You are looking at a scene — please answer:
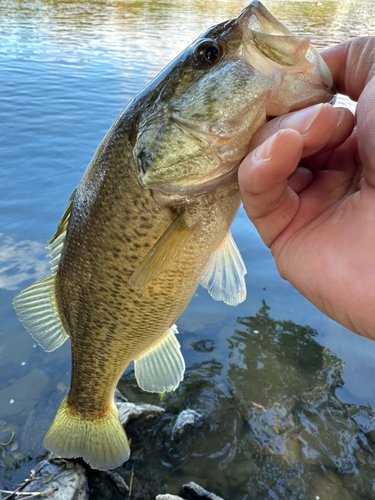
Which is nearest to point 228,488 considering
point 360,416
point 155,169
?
point 360,416

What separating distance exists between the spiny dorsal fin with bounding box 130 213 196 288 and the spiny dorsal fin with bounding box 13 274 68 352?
2.76 ft

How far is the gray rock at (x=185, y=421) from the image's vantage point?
10.8 ft

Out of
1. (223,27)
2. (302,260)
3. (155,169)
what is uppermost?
(223,27)

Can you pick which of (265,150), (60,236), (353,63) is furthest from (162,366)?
(353,63)

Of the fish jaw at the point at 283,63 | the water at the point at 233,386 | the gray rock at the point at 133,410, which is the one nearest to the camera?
the fish jaw at the point at 283,63

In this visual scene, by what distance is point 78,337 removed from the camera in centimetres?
247

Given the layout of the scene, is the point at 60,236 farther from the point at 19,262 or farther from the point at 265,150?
the point at 19,262

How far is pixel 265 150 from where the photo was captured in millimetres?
1512

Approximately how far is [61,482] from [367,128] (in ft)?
9.21

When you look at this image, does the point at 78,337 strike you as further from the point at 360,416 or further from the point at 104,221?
the point at 360,416

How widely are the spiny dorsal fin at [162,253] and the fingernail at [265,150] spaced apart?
20.7 inches

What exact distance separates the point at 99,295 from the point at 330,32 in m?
25.5

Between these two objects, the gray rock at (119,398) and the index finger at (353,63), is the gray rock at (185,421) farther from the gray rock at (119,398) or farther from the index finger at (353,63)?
the index finger at (353,63)

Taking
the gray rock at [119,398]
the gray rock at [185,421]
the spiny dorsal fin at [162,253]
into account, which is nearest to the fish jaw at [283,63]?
the spiny dorsal fin at [162,253]
